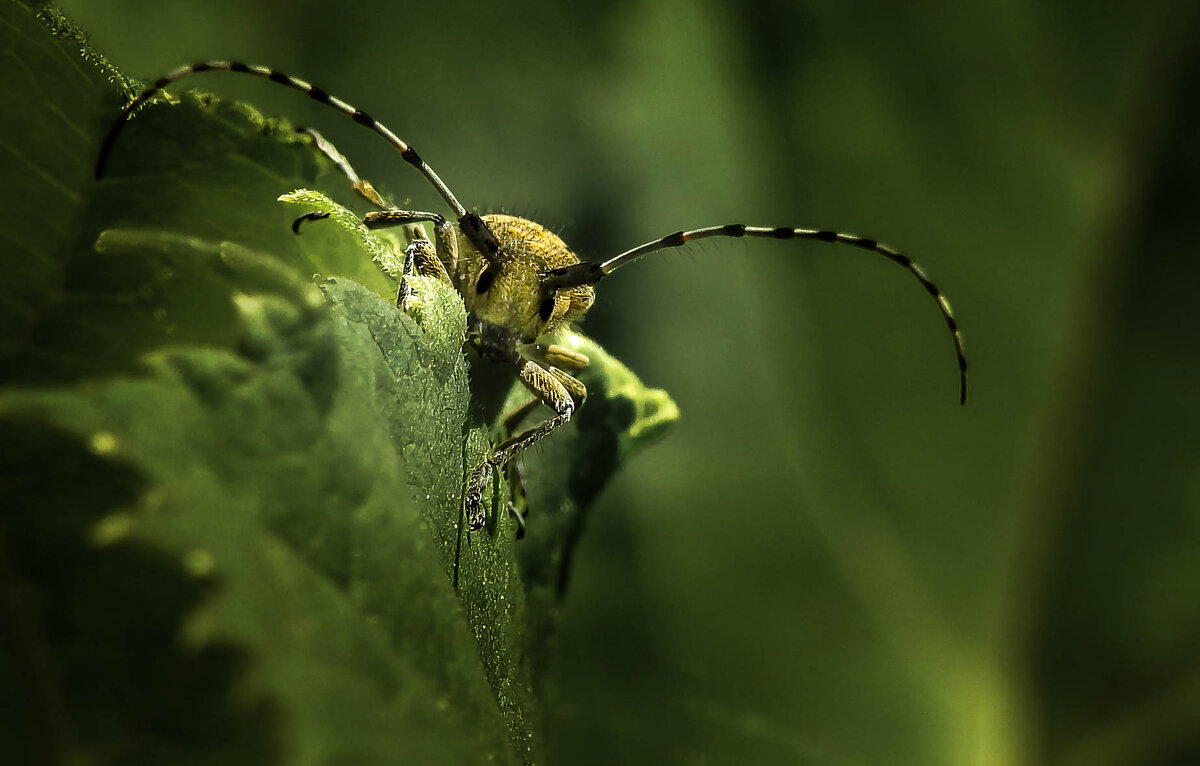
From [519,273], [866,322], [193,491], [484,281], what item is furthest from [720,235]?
[193,491]

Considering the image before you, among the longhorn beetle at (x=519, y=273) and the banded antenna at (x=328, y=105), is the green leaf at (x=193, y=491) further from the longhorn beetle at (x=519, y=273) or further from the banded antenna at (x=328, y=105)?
the longhorn beetle at (x=519, y=273)

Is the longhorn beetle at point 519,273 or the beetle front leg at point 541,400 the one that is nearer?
the beetle front leg at point 541,400

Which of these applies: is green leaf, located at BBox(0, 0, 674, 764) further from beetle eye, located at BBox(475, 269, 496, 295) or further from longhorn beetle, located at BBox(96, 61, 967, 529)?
beetle eye, located at BBox(475, 269, 496, 295)

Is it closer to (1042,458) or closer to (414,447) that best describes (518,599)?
(414,447)

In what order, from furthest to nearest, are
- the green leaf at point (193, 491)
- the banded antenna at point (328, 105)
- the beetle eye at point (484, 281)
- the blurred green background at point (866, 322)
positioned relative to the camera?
1. the blurred green background at point (866, 322)
2. the beetle eye at point (484, 281)
3. the banded antenna at point (328, 105)
4. the green leaf at point (193, 491)

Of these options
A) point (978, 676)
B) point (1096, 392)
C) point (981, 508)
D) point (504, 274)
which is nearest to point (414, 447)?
point (504, 274)

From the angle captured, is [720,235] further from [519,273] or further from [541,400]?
[541,400]

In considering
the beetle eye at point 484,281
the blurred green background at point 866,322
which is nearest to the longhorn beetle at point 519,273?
the beetle eye at point 484,281
